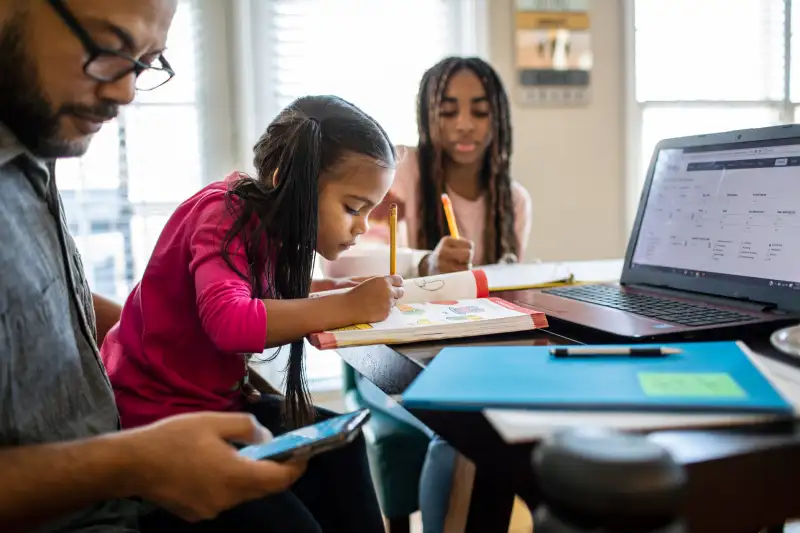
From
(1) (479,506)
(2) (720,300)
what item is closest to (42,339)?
A: (1) (479,506)

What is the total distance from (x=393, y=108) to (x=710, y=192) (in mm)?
1556

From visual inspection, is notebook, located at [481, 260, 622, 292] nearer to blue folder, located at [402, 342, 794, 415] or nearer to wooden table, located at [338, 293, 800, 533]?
blue folder, located at [402, 342, 794, 415]

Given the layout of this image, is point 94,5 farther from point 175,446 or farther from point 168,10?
point 175,446

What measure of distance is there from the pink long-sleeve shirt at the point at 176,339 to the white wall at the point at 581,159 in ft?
5.95

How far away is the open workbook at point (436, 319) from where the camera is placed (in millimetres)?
763

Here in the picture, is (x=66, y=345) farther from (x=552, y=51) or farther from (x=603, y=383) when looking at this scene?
(x=552, y=51)

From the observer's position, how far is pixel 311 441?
568mm

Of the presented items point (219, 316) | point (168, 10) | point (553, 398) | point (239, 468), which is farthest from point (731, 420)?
point (168, 10)

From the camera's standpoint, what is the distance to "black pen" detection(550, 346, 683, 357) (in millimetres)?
598

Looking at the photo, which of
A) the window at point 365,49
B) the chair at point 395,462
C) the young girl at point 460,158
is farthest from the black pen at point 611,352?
the window at point 365,49

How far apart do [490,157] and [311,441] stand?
1548 millimetres

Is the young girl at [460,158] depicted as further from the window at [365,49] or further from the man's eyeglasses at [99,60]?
the man's eyeglasses at [99,60]

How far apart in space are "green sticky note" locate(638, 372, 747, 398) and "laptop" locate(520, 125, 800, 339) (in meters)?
0.18

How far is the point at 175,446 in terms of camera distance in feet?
1.77
